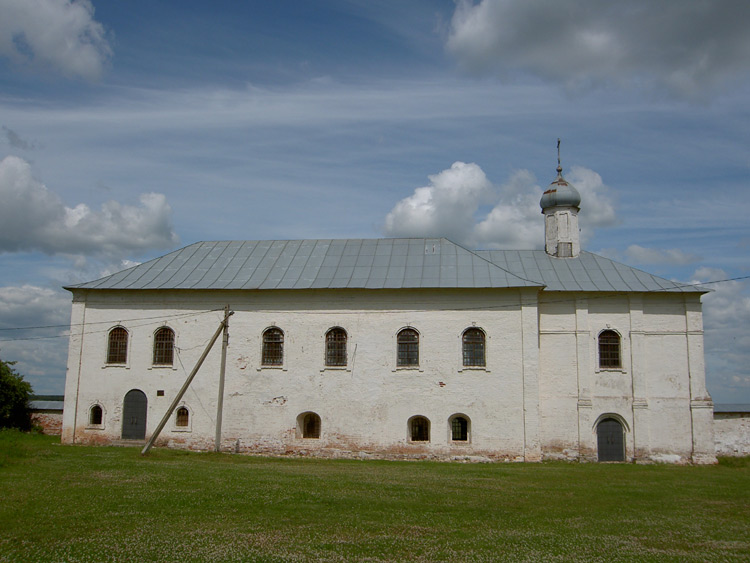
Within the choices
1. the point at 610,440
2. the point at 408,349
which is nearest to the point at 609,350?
the point at 610,440

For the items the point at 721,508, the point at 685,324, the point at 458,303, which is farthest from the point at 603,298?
the point at 721,508

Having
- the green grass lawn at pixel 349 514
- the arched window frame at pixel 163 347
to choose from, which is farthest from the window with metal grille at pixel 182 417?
the green grass lawn at pixel 349 514

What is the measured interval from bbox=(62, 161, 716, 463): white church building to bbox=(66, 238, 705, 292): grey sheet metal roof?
0.35 ft

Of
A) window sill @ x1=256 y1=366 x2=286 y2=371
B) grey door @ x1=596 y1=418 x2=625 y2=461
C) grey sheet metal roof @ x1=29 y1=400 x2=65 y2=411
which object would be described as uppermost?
window sill @ x1=256 y1=366 x2=286 y2=371

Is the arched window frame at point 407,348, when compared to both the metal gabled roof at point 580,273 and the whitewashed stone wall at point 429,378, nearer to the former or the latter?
the whitewashed stone wall at point 429,378

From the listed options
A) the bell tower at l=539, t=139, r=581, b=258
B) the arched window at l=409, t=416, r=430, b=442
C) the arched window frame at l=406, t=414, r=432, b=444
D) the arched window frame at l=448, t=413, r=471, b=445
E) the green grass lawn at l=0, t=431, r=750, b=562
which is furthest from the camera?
the bell tower at l=539, t=139, r=581, b=258

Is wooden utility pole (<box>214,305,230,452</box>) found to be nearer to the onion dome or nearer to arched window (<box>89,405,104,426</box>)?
arched window (<box>89,405,104,426</box>)

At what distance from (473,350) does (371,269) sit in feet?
16.0

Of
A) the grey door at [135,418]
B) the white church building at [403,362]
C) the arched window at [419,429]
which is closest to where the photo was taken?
the white church building at [403,362]

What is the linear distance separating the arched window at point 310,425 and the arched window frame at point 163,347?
5.33 metres

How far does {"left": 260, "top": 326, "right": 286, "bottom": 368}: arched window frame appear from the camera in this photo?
76.6 ft

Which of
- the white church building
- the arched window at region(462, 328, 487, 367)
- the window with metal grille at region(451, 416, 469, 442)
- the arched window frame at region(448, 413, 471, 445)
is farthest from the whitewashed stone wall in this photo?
the window with metal grille at region(451, 416, 469, 442)

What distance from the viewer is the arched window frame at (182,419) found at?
23188mm

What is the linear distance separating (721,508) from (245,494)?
9535mm
